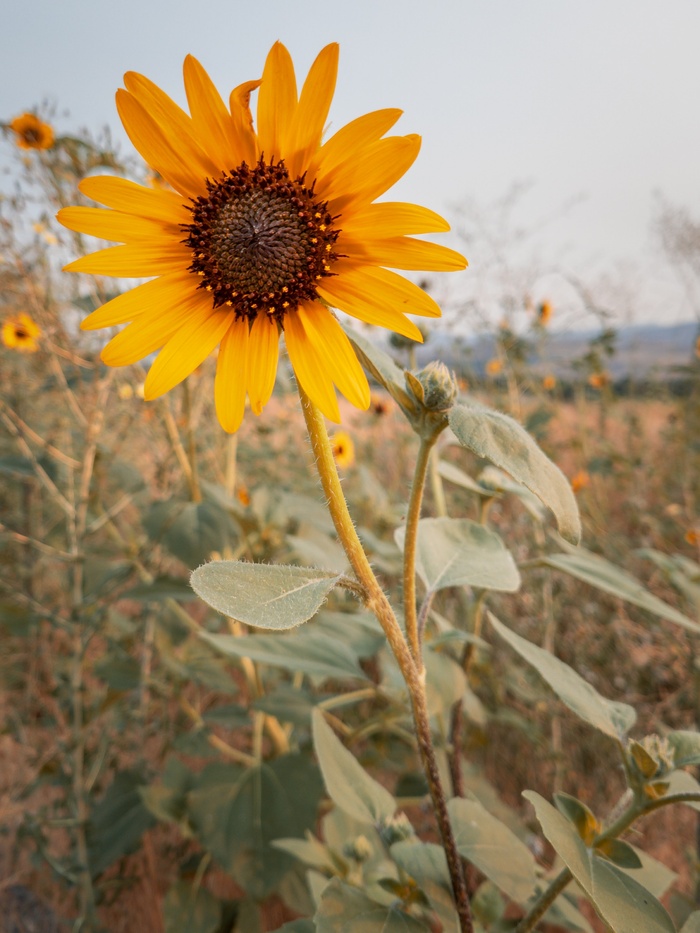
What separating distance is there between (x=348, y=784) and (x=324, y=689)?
1485 millimetres

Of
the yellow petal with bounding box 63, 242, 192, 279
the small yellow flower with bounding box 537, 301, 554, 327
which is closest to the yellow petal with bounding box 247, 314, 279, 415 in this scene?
the yellow petal with bounding box 63, 242, 192, 279

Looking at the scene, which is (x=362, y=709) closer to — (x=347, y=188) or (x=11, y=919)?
(x=11, y=919)

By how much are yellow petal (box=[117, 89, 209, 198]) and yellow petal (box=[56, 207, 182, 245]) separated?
0.05 meters

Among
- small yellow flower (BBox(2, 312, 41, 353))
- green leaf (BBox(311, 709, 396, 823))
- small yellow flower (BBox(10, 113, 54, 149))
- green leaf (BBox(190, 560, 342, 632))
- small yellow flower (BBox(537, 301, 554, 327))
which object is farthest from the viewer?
small yellow flower (BBox(537, 301, 554, 327))

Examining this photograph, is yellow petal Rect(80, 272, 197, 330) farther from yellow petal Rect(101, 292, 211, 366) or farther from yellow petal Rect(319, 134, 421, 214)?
yellow petal Rect(319, 134, 421, 214)

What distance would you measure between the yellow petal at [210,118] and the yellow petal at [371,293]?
153mm

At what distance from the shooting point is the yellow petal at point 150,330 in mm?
565

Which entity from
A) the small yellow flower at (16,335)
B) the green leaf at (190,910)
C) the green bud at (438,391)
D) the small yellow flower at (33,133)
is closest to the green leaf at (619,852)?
the green bud at (438,391)

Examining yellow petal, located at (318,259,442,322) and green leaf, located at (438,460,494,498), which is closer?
yellow petal, located at (318,259,442,322)

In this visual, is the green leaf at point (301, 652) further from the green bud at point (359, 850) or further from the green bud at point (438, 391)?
the green bud at point (438, 391)

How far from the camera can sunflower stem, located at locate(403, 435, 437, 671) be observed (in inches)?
22.8

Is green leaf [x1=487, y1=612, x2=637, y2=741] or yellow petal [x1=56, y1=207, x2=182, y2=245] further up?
yellow petal [x1=56, y1=207, x2=182, y2=245]

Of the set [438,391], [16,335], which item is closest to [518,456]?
[438,391]

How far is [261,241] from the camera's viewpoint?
0.63m
